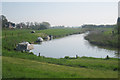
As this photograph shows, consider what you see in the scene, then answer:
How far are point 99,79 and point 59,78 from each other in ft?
8.30

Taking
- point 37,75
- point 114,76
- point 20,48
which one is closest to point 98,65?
point 114,76

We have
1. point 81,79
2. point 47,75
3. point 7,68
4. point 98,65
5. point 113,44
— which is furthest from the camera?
point 113,44

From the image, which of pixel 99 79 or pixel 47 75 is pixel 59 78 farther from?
pixel 99 79

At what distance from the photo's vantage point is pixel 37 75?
9961 millimetres

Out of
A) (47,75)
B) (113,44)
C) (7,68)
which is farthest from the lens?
(113,44)

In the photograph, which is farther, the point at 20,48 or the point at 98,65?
the point at 20,48

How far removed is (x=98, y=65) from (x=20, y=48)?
54.2ft

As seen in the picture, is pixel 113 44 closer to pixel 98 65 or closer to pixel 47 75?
pixel 98 65

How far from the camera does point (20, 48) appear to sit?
1051 inches

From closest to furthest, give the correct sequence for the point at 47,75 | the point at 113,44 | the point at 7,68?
the point at 47,75 → the point at 7,68 → the point at 113,44

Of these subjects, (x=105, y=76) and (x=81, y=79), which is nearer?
(x=81, y=79)

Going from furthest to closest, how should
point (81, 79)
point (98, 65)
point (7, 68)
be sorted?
point (98, 65) < point (7, 68) < point (81, 79)

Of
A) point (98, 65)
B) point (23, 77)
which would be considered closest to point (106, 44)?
point (98, 65)

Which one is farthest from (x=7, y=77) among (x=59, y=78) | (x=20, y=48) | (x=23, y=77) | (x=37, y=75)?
(x=20, y=48)
